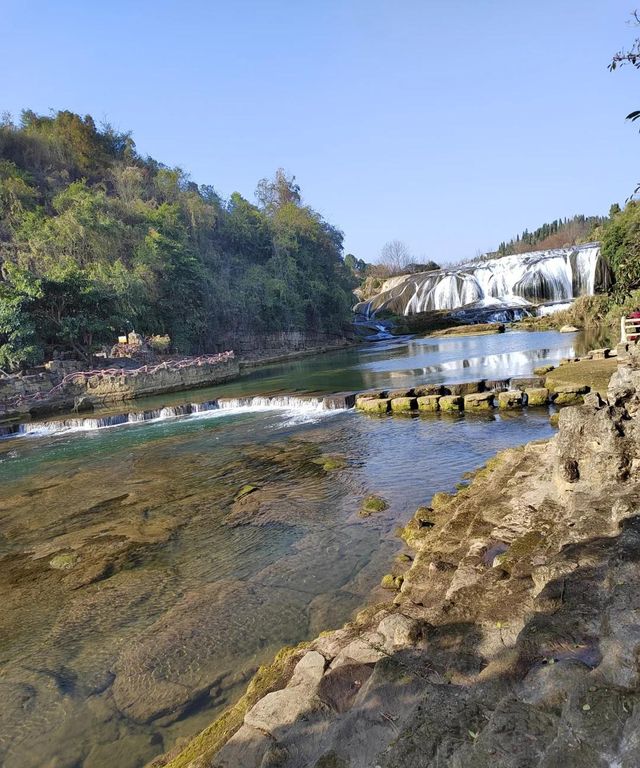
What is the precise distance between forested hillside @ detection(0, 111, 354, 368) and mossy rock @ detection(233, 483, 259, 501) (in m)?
18.1

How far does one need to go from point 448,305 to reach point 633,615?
45.5 metres

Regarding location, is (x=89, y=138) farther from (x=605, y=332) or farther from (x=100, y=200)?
(x=605, y=332)

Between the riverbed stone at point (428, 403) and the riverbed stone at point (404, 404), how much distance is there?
0.14 meters

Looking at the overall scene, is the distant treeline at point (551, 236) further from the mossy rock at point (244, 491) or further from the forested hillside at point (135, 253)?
the mossy rock at point (244, 491)

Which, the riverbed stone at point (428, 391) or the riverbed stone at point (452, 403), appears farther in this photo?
the riverbed stone at point (428, 391)

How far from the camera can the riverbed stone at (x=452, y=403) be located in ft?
41.9

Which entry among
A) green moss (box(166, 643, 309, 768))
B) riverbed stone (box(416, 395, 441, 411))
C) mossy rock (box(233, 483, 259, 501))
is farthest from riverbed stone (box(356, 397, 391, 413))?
green moss (box(166, 643, 309, 768))

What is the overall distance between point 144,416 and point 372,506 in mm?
13085

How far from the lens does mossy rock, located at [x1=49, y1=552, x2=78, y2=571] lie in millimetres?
6508

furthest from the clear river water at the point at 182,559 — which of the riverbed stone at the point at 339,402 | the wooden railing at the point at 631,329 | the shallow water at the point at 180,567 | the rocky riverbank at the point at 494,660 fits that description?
the wooden railing at the point at 631,329

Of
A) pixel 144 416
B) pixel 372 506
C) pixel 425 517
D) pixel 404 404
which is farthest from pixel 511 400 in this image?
pixel 144 416

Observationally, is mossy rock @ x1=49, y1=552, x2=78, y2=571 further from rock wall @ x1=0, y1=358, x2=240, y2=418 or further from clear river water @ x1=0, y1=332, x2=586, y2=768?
rock wall @ x1=0, y1=358, x2=240, y2=418

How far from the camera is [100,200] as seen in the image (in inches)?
1273

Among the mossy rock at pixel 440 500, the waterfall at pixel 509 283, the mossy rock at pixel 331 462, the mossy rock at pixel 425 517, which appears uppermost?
the waterfall at pixel 509 283
